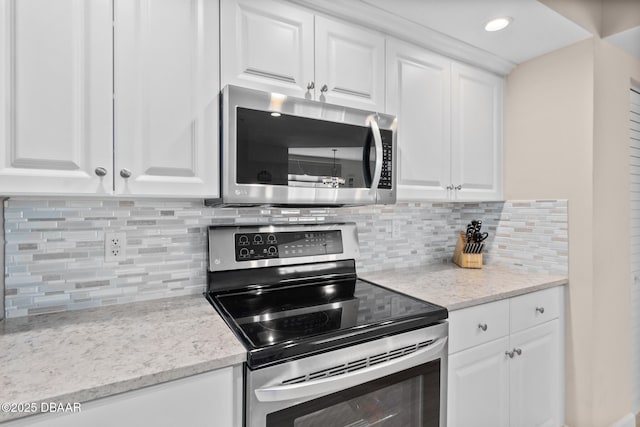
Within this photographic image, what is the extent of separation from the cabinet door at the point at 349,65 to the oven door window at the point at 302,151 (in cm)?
17

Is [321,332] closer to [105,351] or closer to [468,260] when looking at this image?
[105,351]

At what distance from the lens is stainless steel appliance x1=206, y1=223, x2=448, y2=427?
0.99 meters

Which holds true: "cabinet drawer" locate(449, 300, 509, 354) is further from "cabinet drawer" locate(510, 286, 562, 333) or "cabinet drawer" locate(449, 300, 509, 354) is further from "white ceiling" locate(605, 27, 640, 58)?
"white ceiling" locate(605, 27, 640, 58)

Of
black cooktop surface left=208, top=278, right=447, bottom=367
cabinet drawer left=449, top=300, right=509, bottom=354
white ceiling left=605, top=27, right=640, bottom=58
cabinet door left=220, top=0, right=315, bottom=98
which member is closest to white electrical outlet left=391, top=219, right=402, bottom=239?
black cooktop surface left=208, top=278, right=447, bottom=367

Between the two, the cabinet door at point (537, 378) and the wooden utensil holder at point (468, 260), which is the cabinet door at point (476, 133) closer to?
the wooden utensil holder at point (468, 260)

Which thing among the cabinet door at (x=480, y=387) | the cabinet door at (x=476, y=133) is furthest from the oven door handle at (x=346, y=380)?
the cabinet door at (x=476, y=133)

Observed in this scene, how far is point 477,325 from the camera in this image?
1494 mm

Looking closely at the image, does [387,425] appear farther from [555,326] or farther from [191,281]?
[555,326]

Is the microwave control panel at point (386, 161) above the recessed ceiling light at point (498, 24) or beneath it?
beneath

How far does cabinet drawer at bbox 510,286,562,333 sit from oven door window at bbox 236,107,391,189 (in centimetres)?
96

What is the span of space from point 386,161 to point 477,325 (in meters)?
0.82

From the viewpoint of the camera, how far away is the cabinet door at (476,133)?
1.94 m

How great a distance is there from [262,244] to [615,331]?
204 cm

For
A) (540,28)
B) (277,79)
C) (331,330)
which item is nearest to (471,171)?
(540,28)
